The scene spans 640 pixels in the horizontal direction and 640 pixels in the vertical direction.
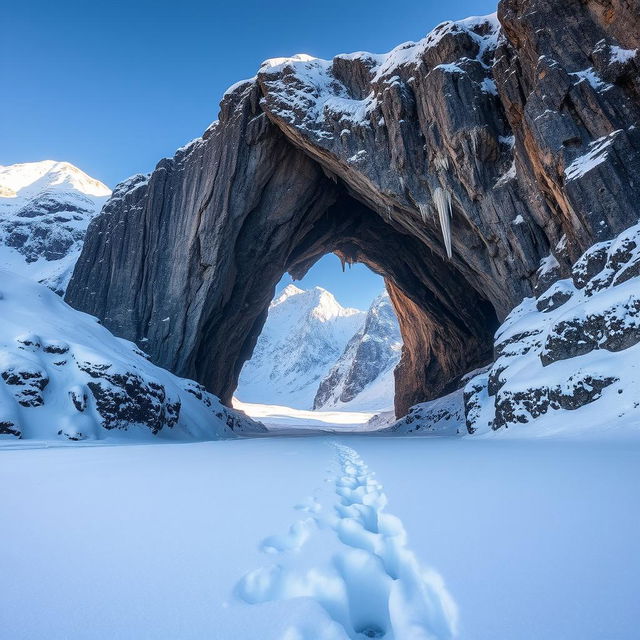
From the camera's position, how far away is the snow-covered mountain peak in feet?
271

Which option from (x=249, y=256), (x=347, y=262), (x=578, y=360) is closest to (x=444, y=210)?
(x=578, y=360)

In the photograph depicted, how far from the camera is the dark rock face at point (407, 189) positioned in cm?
1289

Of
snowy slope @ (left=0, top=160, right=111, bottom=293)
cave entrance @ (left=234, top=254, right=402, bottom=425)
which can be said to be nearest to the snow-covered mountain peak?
snowy slope @ (left=0, top=160, right=111, bottom=293)

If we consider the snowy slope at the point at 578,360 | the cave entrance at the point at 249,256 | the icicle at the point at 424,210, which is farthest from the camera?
the cave entrance at the point at 249,256

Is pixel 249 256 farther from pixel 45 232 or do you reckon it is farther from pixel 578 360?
pixel 45 232

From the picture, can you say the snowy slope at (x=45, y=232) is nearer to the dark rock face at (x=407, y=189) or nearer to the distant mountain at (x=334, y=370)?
the dark rock face at (x=407, y=189)

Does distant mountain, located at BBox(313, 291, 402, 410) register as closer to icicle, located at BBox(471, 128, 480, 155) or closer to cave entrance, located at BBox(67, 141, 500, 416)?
cave entrance, located at BBox(67, 141, 500, 416)

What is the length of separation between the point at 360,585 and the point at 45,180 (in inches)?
4603

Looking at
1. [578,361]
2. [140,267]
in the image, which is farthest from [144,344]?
[578,361]

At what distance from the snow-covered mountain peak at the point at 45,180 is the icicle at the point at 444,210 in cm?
8576

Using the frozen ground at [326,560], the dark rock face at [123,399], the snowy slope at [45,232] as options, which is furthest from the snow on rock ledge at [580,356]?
the snowy slope at [45,232]

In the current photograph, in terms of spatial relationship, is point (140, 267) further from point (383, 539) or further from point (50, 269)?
point (50, 269)

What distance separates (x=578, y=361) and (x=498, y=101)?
1352 centimetres

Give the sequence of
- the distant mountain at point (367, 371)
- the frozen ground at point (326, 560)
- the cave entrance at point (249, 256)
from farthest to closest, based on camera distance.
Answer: the distant mountain at point (367, 371)
the cave entrance at point (249, 256)
the frozen ground at point (326, 560)
